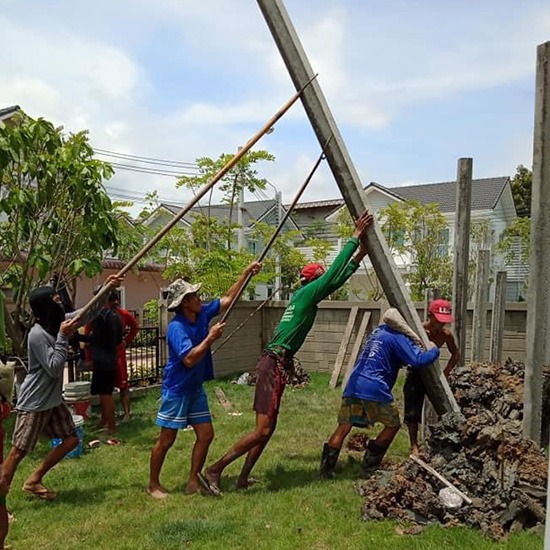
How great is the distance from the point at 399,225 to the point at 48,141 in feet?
39.1

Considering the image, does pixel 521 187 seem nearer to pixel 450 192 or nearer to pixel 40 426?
pixel 450 192

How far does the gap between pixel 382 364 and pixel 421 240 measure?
12610 mm

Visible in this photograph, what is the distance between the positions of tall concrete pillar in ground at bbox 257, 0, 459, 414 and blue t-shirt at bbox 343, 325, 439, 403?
19 cm

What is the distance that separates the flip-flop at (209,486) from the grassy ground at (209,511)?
3.3 inches

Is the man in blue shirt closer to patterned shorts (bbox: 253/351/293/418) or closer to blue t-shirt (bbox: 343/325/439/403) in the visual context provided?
blue t-shirt (bbox: 343/325/439/403)

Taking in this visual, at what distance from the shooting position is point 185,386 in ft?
16.5

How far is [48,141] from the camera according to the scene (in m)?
6.78

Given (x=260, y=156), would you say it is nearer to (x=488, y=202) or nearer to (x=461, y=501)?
(x=461, y=501)

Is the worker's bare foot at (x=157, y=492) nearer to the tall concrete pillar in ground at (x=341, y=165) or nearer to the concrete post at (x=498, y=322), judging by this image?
the tall concrete pillar in ground at (x=341, y=165)

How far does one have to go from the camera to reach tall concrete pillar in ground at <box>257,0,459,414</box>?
16.3 ft

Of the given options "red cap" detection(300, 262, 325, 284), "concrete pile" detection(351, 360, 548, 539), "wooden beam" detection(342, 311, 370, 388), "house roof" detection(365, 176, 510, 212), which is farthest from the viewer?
"house roof" detection(365, 176, 510, 212)

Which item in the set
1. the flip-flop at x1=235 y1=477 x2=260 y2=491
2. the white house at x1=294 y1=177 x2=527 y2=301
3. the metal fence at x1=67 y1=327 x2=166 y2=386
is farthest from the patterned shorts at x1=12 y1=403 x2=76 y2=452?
the white house at x1=294 y1=177 x2=527 y2=301

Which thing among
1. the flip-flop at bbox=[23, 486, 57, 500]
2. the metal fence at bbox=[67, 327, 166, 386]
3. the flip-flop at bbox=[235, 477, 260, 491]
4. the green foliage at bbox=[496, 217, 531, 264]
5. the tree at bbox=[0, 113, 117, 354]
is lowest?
the flip-flop at bbox=[23, 486, 57, 500]

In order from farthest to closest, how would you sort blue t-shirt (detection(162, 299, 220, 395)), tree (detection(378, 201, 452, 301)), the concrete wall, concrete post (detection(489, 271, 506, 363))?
tree (detection(378, 201, 452, 301)), the concrete wall, concrete post (detection(489, 271, 506, 363)), blue t-shirt (detection(162, 299, 220, 395))
